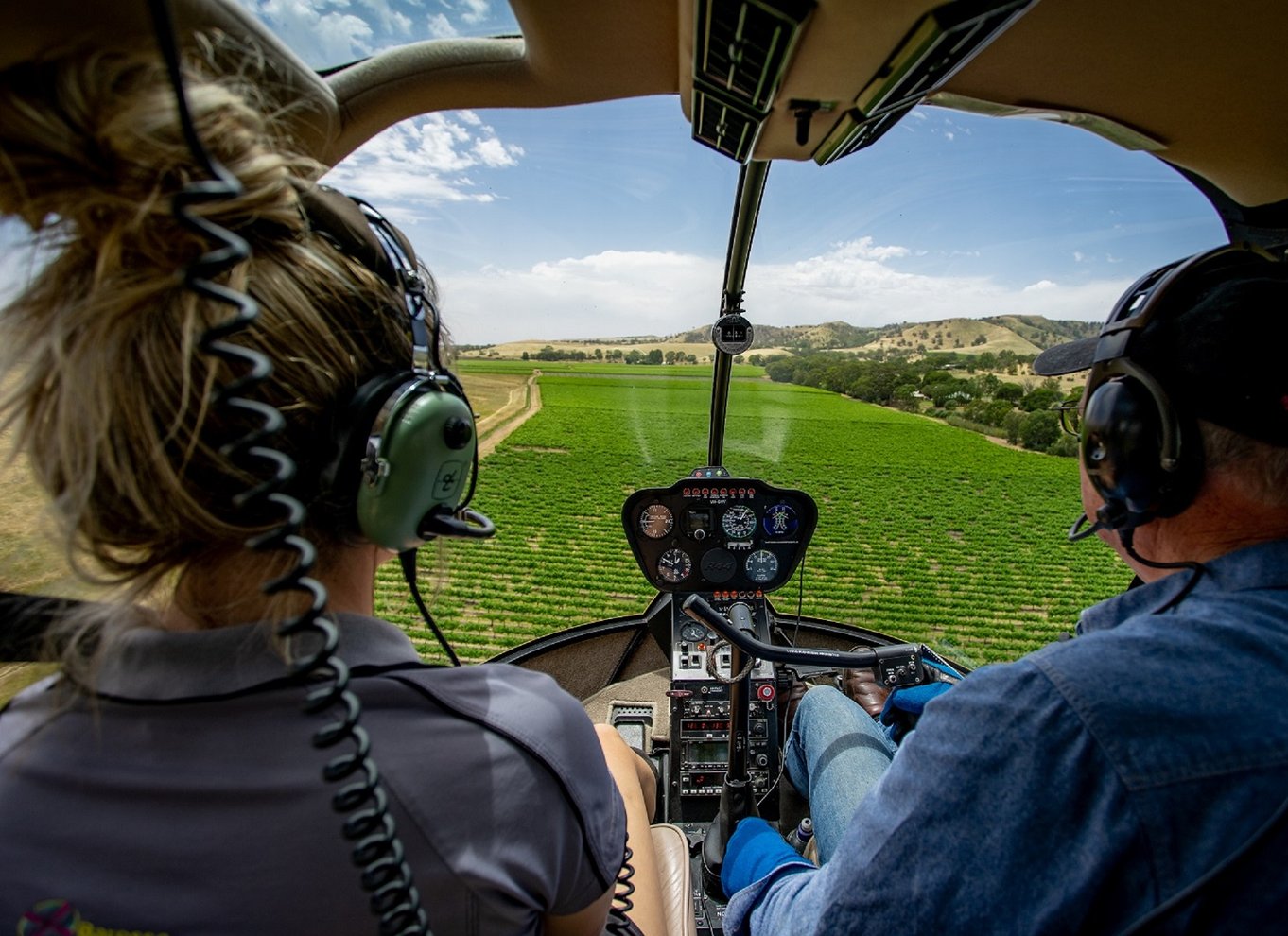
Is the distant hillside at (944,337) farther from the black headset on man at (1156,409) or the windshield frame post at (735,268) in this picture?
the black headset on man at (1156,409)

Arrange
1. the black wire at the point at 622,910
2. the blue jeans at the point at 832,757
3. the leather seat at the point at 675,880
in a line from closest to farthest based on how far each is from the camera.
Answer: the black wire at the point at 622,910 → the leather seat at the point at 675,880 → the blue jeans at the point at 832,757

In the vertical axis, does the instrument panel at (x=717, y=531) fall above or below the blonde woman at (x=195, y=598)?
below

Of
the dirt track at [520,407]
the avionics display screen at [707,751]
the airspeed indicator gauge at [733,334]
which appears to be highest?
the airspeed indicator gauge at [733,334]

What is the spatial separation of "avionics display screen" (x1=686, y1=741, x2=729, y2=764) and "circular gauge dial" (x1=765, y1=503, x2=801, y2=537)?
85 cm

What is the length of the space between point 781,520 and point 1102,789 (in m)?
1.86

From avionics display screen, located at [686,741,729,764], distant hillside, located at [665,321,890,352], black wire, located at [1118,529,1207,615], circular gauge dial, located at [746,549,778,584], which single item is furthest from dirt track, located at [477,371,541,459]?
black wire, located at [1118,529,1207,615]

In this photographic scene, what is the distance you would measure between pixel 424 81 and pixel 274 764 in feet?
4.05

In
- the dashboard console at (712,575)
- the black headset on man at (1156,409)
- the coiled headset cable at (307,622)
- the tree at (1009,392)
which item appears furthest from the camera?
the tree at (1009,392)

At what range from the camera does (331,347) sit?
59 centimetres

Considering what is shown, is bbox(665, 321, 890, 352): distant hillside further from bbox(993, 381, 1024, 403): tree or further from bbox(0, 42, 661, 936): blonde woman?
bbox(0, 42, 661, 936): blonde woman

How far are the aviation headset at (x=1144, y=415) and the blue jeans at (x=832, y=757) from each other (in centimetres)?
77

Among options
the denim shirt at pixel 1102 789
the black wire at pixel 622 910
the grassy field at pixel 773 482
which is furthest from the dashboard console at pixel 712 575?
the denim shirt at pixel 1102 789

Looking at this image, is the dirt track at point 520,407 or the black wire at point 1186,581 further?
the dirt track at point 520,407

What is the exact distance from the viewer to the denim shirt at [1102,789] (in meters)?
0.63
